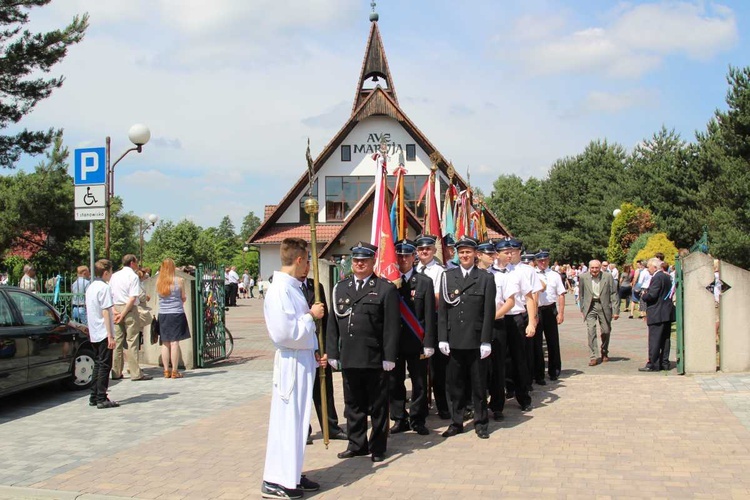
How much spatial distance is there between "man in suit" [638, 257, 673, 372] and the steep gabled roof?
3684 centimetres

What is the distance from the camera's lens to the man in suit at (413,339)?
8219mm

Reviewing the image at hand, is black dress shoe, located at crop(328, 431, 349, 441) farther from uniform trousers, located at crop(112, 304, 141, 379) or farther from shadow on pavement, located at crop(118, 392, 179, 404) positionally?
uniform trousers, located at crop(112, 304, 141, 379)

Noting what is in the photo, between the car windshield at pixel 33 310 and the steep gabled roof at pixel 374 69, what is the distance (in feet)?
125

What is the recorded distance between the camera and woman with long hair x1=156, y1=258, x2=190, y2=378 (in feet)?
40.5

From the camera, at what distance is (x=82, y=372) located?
1145 centimetres

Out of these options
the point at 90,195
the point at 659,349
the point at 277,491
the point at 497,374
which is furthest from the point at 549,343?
the point at 90,195

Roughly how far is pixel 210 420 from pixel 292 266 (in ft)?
12.0

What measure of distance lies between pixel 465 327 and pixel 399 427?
1.35 m

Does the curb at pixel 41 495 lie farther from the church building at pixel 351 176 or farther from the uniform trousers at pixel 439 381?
the church building at pixel 351 176

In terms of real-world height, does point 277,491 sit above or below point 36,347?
below

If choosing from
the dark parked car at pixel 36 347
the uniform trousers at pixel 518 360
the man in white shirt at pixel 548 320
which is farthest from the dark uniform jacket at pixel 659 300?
the dark parked car at pixel 36 347

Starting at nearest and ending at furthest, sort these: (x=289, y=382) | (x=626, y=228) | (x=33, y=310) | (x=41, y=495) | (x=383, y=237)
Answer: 1. (x=289, y=382)
2. (x=41, y=495)
3. (x=383, y=237)
4. (x=33, y=310)
5. (x=626, y=228)

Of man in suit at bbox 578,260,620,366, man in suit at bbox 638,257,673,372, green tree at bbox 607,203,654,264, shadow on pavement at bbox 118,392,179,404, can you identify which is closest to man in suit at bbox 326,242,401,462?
shadow on pavement at bbox 118,392,179,404

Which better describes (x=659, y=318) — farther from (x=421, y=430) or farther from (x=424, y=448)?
(x=424, y=448)
